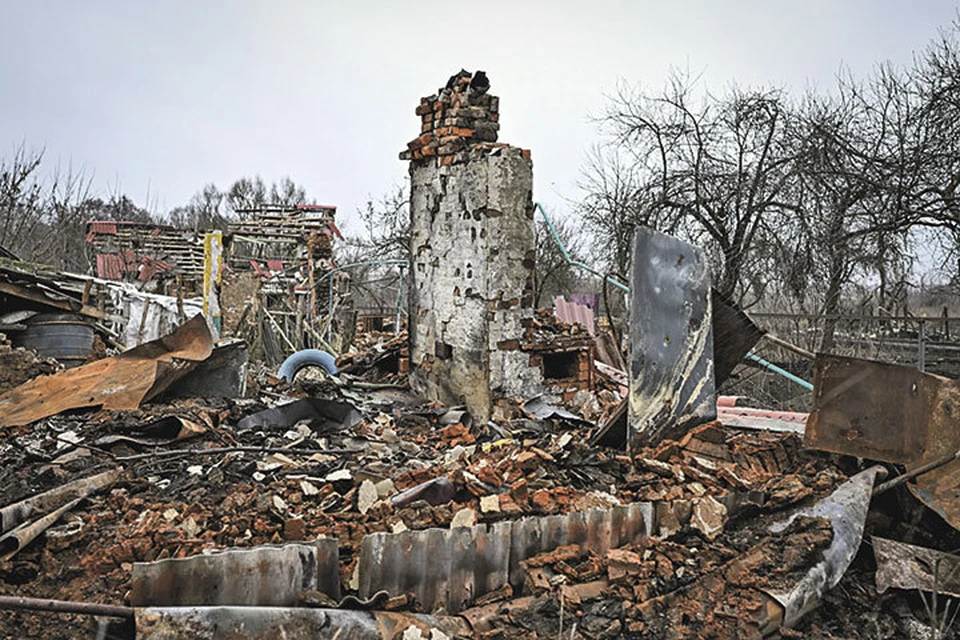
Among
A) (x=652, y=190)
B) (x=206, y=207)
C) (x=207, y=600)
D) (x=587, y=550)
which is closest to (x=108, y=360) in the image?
(x=207, y=600)

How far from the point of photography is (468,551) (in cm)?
293

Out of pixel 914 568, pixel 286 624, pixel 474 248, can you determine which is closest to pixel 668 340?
pixel 914 568

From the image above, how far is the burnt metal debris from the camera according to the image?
2.73m

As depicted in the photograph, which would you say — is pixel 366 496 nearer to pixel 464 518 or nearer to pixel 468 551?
pixel 464 518

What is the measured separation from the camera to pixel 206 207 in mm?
44500

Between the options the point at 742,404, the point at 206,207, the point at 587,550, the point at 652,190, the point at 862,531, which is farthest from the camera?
the point at 206,207

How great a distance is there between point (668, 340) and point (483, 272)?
7.69ft

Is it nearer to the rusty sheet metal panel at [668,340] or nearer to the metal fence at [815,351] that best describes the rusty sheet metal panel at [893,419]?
the rusty sheet metal panel at [668,340]

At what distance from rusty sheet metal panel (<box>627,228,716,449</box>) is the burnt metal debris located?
0.02 metres

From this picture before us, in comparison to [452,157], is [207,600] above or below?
below

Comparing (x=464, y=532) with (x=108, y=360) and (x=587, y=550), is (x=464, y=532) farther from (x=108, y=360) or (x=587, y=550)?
(x=108, y=360)

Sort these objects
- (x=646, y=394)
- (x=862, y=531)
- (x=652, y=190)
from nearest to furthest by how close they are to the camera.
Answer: (x=862, y=531) < (x=646, y=394) < (x=652, y=190)

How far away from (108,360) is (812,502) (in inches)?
243

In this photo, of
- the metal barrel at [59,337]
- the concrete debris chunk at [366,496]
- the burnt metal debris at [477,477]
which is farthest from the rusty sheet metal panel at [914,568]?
the metal barrel at [59,337]
